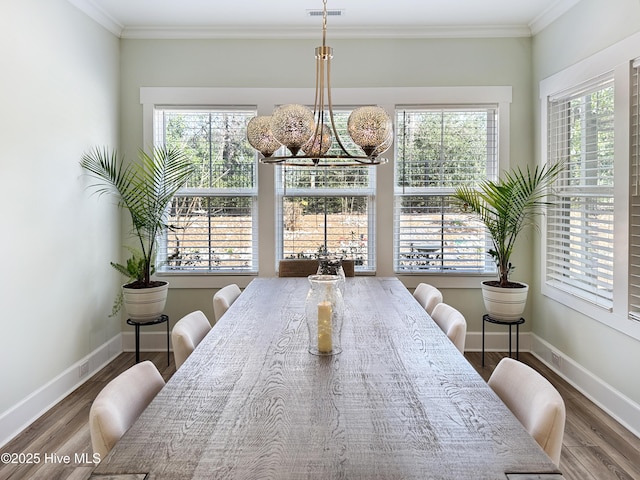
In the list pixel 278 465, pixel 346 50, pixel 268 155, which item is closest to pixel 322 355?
pixel 278 465

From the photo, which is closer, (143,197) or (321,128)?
(321,128)

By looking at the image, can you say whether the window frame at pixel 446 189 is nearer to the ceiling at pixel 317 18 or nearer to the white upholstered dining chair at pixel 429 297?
the ceiling at pixel 317 18

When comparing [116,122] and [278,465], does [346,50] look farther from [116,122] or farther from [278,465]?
[278,465]

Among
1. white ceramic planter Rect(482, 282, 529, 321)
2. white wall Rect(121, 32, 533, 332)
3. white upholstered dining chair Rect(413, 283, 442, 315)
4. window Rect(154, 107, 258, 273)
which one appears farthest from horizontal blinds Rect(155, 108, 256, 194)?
white ceramic planter Rect(482, 282, 529, 321)

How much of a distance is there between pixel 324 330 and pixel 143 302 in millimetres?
2383

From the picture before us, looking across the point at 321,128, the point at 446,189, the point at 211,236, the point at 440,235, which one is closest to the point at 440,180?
the point at 446,189

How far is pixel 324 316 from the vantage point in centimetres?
185

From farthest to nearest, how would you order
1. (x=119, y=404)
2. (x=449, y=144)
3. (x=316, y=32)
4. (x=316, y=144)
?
(x=449, y=144) → (x=316, y=32) → (x=316, y=144) → (x=119, y=404)

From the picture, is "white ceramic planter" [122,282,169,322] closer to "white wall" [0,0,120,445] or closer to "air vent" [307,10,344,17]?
"white wall" [0,0,120,445]

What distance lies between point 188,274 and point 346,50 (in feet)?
7.89

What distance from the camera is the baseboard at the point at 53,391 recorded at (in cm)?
280

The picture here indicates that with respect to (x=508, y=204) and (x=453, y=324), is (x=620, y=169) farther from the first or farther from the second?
(x=453, y=324)

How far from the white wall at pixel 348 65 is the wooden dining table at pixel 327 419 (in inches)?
112

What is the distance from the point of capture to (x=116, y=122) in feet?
14.0
